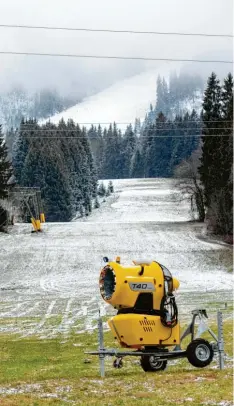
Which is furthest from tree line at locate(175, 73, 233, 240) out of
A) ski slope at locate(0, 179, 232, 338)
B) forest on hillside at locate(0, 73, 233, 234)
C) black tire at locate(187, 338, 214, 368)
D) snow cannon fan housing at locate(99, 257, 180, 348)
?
snow cannon fan housing at locate(99, 257, 180, 348)

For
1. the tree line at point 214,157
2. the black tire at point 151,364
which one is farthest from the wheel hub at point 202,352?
the tree line at point 214,157

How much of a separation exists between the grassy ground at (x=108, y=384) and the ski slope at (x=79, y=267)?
288 inches

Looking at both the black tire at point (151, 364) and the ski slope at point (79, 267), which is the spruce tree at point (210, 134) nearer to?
the ski slope at point (79, 267)

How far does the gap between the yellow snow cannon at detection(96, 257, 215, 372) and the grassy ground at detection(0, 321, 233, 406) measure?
483mm

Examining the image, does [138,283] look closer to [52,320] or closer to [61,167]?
[52,320]

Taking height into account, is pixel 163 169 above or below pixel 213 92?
below

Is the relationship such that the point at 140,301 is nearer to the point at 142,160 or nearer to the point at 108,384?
the point at 108,384

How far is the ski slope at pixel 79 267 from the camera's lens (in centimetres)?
2669

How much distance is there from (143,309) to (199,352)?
130 cm

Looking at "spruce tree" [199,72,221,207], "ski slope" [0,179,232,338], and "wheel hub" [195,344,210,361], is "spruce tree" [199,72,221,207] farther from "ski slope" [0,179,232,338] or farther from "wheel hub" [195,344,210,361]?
"wheel hub" [195,344,210,361]

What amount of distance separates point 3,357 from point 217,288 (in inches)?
842

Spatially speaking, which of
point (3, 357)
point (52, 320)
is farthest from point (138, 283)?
point (52, 320)

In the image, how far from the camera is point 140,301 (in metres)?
10.1

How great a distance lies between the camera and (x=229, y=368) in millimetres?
12078
